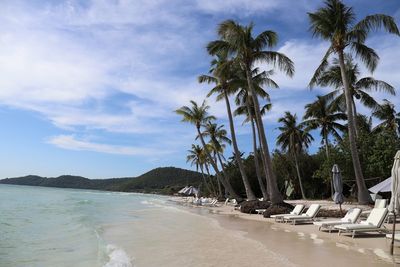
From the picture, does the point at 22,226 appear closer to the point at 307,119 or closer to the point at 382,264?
the point at 382,264

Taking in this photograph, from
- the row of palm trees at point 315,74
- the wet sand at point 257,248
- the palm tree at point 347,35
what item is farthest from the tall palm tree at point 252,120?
the wet sand at point 257,248

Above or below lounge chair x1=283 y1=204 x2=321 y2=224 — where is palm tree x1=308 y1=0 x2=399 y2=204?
above

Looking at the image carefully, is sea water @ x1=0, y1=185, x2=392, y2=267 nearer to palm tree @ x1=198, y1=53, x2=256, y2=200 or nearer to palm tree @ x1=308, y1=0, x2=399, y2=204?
palm tree @ x1=308, y1=0, x2=399, y2=204

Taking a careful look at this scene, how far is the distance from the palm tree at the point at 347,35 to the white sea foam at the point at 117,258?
Answer: 13.8 m

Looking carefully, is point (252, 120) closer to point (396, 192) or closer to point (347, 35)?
point (347, 35)

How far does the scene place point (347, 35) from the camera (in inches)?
877

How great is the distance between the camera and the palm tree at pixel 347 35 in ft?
70.4

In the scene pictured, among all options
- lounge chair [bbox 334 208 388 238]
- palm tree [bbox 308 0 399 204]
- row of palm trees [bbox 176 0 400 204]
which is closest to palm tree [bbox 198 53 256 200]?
row of palm trees [bbox 176 0 400 204]

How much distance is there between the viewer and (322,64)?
23391mm

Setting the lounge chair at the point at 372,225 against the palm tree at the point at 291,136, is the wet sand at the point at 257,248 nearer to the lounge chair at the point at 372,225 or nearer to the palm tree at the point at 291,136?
the lounge chair at the point at 372,225

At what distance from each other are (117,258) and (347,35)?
17.2 metres

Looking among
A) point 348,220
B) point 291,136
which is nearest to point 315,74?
point 348,220

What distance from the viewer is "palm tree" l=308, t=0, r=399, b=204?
21.5 m

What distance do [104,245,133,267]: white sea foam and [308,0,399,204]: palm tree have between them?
45.2 ft
